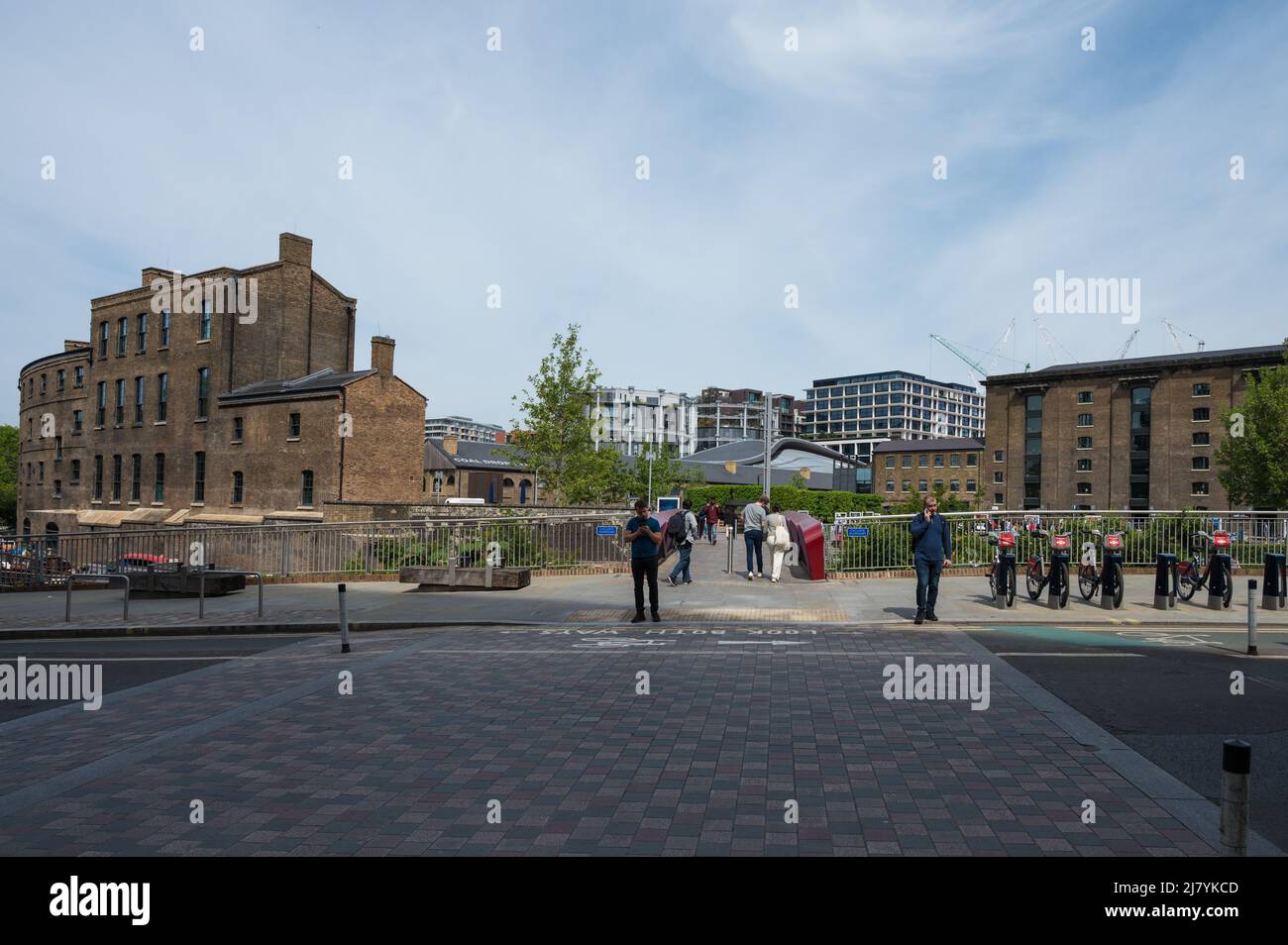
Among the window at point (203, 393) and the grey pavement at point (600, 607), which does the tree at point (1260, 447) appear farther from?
the window at point (203, 393)

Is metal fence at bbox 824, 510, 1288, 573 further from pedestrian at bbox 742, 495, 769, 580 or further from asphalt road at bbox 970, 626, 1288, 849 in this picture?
asphalt road at bbox 970, 626, 1288, 849

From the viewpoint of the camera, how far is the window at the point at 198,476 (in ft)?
142

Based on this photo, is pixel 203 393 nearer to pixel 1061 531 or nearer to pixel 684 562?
pixel 684 562

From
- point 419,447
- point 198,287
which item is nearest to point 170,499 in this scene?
point 198,287

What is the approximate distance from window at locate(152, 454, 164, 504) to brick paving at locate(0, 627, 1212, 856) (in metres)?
40.9

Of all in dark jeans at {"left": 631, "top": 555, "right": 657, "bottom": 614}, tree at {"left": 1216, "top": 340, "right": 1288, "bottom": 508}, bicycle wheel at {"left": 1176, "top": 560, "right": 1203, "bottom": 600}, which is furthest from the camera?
tree at {"left": 1216, "top": 340, "right": 1288, "bottom": 508}

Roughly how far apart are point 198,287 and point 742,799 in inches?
1826

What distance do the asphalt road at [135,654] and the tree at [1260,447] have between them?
60434mm

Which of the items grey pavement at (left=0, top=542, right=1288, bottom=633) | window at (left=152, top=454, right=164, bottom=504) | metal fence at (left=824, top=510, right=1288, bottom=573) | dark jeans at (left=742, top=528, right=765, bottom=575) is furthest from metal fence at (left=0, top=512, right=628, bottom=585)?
window at (left=152, top=454, right=164, bottom=504)

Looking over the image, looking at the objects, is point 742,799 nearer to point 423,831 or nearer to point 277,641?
point 423,831

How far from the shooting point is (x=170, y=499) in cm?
4444

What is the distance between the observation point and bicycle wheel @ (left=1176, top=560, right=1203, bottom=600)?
51.5ft

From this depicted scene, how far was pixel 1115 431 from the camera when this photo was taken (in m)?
78.2

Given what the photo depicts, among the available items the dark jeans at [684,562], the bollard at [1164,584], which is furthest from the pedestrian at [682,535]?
the bollard at [1164,584]
